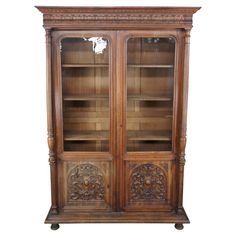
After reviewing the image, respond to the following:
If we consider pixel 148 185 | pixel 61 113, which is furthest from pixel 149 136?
pixel 61 113

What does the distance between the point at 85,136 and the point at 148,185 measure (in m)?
0.73

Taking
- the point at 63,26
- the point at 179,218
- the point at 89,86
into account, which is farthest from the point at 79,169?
the point at 63,26

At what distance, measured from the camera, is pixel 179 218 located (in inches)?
111

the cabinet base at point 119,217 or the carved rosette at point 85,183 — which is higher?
the carved rosette at point 85,183

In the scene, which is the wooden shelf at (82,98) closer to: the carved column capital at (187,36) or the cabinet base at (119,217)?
the carved column capital at (187,36)

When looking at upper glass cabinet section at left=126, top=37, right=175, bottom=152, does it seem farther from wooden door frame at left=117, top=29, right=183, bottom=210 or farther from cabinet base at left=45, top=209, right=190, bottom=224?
cabinet base at left=45, top=209, right=190, bottom=224

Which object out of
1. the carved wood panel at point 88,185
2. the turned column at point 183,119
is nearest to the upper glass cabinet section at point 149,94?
the turned column at point 183,119

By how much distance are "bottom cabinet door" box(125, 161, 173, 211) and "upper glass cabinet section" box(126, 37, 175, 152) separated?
16 centimetres

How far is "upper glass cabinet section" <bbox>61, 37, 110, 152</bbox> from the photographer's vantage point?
275 centimetres

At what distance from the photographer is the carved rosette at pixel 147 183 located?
283cm

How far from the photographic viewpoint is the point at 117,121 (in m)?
2.73

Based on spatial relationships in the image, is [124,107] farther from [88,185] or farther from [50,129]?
[88,185]

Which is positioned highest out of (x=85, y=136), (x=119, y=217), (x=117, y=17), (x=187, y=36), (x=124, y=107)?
(x=117, y=17)

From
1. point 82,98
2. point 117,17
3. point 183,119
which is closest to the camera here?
point 117,17
